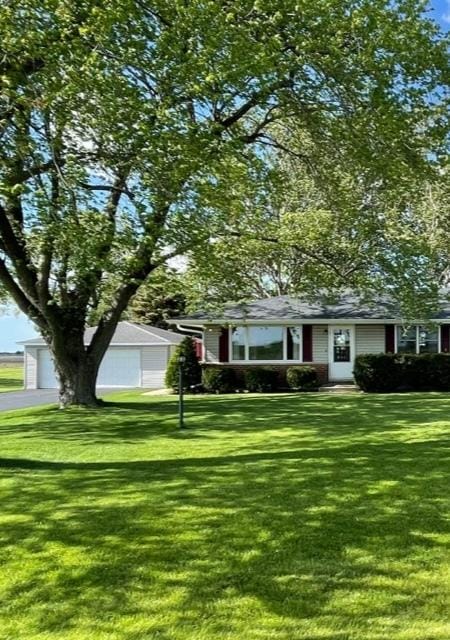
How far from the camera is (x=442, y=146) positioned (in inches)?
467

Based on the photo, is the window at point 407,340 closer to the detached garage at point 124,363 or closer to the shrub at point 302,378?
the shrub at point 302,378

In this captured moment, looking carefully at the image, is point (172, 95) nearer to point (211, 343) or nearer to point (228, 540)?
point (228, 540)

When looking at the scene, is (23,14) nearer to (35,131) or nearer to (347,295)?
(35,131)

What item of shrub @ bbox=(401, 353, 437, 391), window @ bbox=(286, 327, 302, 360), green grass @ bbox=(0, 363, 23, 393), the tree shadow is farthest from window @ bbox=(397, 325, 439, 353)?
green grass @ bbox=(0, 363, 23, 393)

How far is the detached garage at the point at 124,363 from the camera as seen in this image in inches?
1236

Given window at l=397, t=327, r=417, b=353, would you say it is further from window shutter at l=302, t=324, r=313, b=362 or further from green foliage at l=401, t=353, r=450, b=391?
window shutter at l=302, t=324, r=313, b=362

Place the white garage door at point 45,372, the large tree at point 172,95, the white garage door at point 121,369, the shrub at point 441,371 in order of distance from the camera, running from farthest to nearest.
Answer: the white garage door at point 121,369 < the white garage door at point 45,372 < the shrub at point 441,371 < the large tree at point 172,95

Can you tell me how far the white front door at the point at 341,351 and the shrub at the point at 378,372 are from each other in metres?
2.10

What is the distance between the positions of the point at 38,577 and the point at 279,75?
875cm

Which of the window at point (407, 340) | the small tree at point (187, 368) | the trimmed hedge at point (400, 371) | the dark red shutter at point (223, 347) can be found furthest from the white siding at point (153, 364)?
the trimmed hedge at point (400, 371)

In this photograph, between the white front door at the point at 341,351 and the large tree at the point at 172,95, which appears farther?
the white front door at the point at 341,351

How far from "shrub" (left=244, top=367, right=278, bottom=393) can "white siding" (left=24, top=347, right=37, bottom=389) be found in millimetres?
13658

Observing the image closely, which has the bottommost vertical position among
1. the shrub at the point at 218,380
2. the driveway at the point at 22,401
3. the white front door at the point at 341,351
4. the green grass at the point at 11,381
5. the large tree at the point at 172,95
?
the green grass at the point at 11,381

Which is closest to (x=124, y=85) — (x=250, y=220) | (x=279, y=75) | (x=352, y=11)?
(x=279, y=75)
